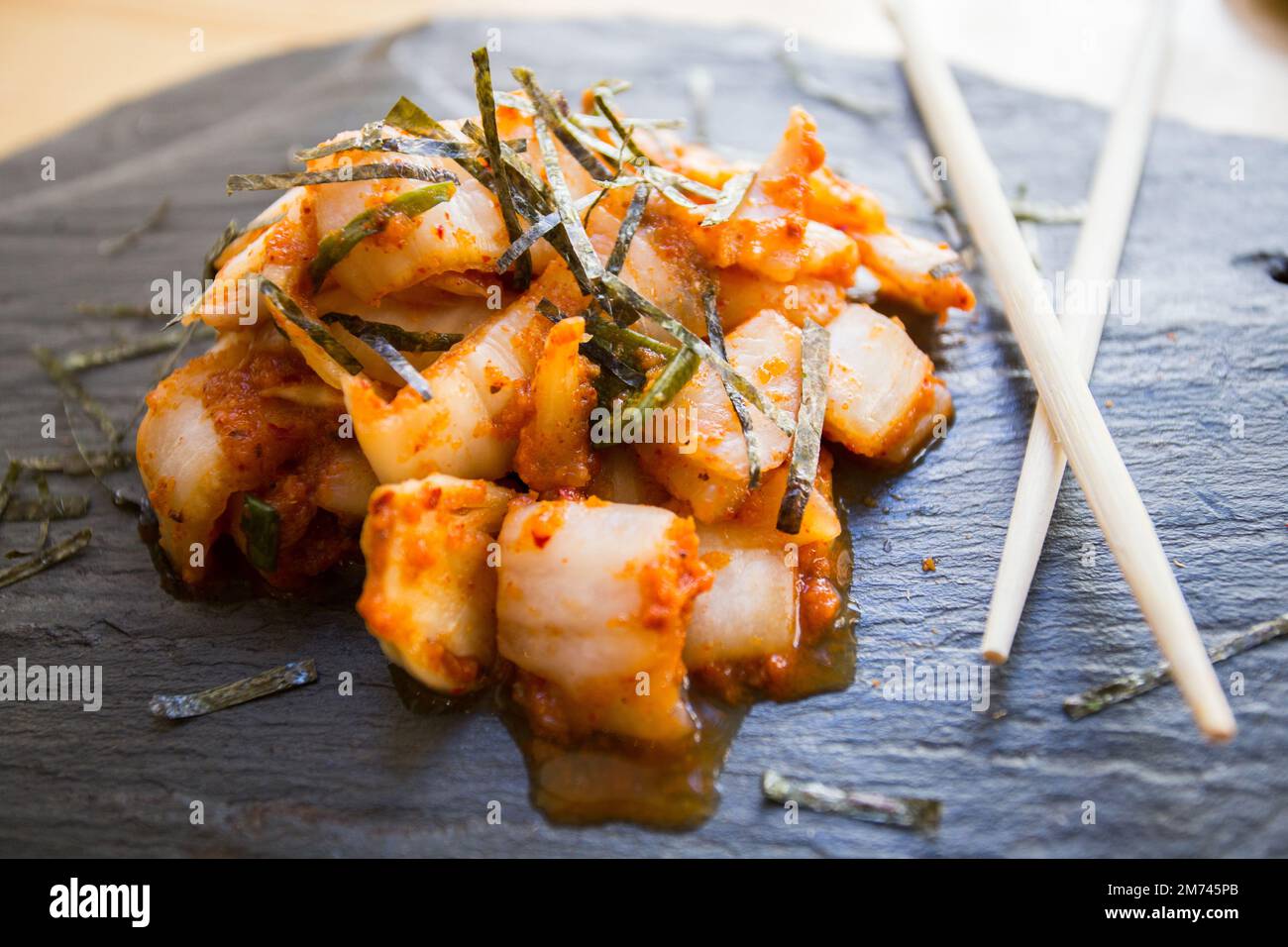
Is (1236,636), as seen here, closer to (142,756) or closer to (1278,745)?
(1278,745)

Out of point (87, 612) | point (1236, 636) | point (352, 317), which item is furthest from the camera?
point (87, 612)

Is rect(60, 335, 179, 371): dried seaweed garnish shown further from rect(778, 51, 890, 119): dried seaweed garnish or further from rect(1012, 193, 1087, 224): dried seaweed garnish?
rect(1012, 193, 1087, 224): dried seaweed garnish

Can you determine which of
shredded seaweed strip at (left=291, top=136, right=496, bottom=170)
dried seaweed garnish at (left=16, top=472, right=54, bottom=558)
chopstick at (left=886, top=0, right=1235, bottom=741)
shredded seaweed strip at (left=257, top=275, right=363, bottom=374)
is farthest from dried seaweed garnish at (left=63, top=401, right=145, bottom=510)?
chopstick at (left=886, top=0, right=1235, bottom=741)

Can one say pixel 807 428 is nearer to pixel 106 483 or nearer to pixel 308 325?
pixel 308 325

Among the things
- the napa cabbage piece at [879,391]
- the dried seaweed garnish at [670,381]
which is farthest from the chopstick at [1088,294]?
the dried seaweed garnish at [670,381]

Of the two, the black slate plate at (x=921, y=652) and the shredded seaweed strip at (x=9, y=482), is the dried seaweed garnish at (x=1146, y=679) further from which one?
the shredded seaweed strip at (x=9, y=482)

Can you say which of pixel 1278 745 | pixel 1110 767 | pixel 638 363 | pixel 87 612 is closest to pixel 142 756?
pixel 87 612
